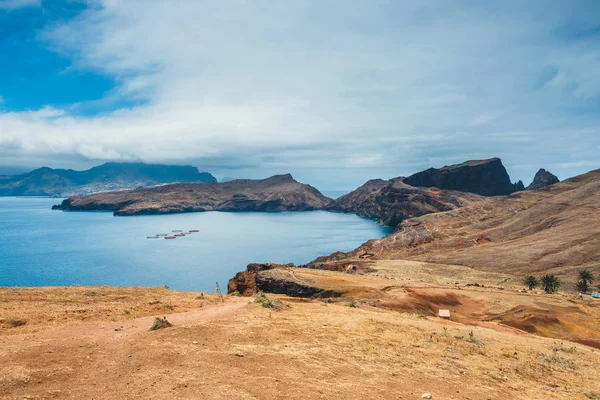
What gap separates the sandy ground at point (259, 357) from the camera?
11453 millimetres

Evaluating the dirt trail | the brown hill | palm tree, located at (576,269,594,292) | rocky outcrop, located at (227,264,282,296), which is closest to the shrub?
the dirt trail

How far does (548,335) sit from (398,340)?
2268 centimetres

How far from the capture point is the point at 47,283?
8319 centimetres

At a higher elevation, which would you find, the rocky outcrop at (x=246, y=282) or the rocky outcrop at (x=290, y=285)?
the rocky outcrop at (x=290, y=285)

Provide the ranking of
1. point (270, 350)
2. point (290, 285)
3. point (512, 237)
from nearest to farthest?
point (270, 350), point (290, 285), point (512, 237)

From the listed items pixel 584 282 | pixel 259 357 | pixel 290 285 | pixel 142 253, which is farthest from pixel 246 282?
pixel 142 253

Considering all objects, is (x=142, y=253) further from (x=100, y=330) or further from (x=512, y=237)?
(x=512, y=237)

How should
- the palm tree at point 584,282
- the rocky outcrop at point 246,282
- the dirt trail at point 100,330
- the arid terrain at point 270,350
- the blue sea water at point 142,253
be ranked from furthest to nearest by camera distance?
the blue sea water at point 142,253, the palm tree at point 584,282, the rocky outcrop at point 246,282, the dirt trail at point 100,330, the arid terrain at point 270,350

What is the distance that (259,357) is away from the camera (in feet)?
47.0

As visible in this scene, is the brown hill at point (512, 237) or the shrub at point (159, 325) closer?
the shrub at point (159, 325)

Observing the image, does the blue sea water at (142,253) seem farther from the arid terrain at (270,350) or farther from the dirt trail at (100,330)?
the dirt trail at (100,330)

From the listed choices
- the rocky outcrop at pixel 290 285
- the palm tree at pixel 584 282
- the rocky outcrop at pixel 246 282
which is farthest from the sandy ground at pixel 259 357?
the palm tree at pixel 584 282

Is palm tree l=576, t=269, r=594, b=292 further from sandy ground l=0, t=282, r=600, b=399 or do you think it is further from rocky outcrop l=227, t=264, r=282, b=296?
rocky outcrop l=227, t=264, r=282, b=296

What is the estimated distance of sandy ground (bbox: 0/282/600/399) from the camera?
37.6ft
